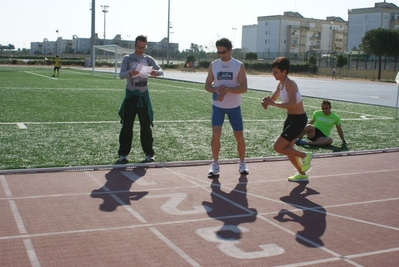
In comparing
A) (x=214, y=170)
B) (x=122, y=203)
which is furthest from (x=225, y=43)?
(x=122, y=203)

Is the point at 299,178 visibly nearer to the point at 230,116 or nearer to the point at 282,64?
the point at 230,116

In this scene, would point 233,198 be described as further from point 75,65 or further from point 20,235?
point 75,65

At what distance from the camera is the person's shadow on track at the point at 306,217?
5.46m

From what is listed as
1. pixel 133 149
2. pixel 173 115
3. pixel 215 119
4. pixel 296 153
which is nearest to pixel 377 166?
pixel 296 153

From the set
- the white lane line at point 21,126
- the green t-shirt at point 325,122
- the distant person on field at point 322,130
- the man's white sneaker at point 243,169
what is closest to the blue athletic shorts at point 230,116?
the man's white sneaker at point 243,169

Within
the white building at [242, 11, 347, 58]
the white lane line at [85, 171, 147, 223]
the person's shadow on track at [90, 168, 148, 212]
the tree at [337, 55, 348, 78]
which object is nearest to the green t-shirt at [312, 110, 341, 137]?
the person's shadow on track at [90, 168, 148, 212]

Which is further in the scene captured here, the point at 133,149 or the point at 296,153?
the point at 133,149

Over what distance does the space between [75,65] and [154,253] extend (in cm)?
7895

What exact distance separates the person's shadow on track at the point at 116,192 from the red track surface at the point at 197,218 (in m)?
0.01

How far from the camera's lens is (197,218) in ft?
19.8

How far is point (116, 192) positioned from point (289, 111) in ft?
8.96

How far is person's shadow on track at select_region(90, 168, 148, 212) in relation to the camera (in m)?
6.55

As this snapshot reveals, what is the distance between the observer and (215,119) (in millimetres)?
8297

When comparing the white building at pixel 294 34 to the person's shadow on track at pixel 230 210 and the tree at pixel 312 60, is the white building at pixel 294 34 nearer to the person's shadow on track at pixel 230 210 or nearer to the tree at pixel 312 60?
the tree at pixel 312 60
